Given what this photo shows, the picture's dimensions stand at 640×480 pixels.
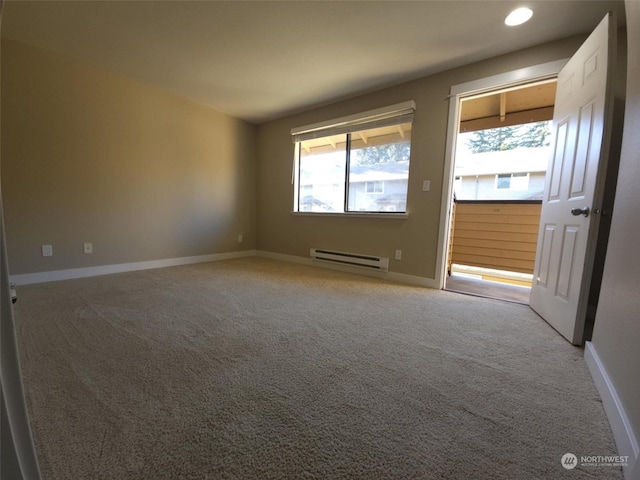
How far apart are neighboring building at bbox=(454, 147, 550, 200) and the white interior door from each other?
3.14m

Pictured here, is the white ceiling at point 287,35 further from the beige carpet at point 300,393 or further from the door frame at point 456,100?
the beige carpet at point 300,393

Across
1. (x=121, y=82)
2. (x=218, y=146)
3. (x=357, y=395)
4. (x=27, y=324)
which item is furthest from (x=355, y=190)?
(x=27, y=324)

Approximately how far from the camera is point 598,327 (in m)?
1.34

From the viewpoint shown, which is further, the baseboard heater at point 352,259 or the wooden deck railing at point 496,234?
the wooden deck railing at point 496,234

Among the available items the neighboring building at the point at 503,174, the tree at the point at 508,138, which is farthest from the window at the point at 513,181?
the tree at the point at 508,138

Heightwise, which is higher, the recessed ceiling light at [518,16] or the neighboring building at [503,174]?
the recessed ceiling light at [518,16]

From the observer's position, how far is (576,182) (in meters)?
1.80

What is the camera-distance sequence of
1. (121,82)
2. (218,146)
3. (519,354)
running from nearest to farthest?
(519,354) → (121,82) → (218,146)

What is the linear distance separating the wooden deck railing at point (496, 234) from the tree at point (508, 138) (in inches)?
68.8

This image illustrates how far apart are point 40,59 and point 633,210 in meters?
4.52

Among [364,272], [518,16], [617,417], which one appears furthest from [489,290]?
[518,16]

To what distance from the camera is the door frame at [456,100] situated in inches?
88.9

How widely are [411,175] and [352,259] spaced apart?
1.28m

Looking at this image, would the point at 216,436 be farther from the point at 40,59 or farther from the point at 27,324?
the point at 40,59
